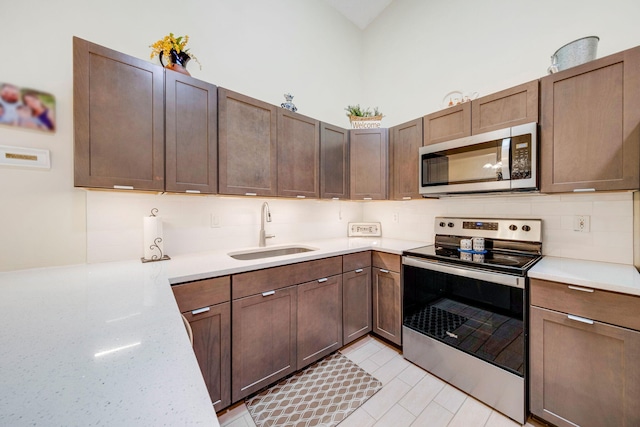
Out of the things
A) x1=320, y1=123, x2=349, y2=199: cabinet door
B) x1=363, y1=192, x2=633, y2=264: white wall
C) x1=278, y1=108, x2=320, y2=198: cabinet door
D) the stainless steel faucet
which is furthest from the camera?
x1=320, y1=123, x2=349, y2=199: cabinet door

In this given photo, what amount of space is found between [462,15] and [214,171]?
2.78 m

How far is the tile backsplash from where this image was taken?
1.59 meters

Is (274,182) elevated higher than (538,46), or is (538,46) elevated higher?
(538,46)

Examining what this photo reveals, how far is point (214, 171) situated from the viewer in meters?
1.75

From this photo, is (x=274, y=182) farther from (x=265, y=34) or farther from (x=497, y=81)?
(x=497, y=81)

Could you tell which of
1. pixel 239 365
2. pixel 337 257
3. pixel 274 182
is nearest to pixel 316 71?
pixel 274 182

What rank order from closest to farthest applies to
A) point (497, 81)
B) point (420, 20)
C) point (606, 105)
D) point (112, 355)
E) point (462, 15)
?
point (112, 355) → point (606, 105) → point (497, 81) → point (462, 15) → point (420, 20)

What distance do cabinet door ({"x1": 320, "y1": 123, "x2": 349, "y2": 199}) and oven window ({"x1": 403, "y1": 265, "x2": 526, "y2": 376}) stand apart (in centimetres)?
99

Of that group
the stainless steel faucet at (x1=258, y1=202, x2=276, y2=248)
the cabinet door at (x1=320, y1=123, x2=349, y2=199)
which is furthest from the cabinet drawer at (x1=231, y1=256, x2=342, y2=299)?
the cabinet door at (x1=320, y1=123, x2=349, y2=199)

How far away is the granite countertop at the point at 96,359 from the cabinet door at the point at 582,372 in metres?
1.77

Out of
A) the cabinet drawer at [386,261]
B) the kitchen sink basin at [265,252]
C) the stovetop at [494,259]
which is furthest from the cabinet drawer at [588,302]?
the kitchen sink basin at [265,252]

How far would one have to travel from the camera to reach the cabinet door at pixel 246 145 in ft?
5.84

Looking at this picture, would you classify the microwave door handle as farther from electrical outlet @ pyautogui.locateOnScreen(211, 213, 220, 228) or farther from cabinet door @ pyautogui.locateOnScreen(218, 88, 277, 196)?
electrical outlet @ pyautogui.locateOnScreen(211, 213, 220, 228)

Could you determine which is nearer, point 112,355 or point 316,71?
point 112,355
